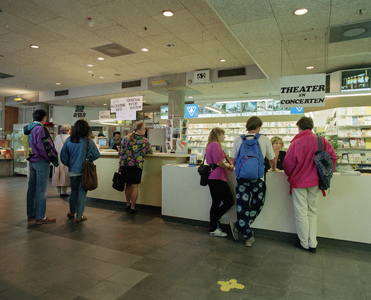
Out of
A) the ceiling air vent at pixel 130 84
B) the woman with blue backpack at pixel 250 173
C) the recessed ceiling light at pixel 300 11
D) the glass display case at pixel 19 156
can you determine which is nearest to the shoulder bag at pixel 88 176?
the woman with blue backpack at pixel 250 173

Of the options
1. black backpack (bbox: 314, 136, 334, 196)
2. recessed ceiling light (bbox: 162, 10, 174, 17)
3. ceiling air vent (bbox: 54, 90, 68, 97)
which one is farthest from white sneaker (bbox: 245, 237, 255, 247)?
ceiling air vent (bbox: 54, 90, 68, 97)

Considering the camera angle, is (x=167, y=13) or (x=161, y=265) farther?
(x=167, y=13)

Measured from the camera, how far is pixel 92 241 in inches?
133

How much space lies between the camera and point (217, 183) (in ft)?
11.8

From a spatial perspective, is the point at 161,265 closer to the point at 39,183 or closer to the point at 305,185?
the point at 305,185

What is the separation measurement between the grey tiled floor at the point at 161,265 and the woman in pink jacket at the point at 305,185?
0.73ft

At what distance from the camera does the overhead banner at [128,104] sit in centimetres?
680

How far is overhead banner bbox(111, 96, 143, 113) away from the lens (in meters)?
6.80

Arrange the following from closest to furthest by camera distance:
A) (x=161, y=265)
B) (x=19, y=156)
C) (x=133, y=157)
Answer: (x=161, y=265) < (x=133, y=157) < (x=19, y=156)

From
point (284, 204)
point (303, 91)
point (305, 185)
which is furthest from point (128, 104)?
point (305, 185)

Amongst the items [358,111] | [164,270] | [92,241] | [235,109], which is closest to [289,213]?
[164,270]

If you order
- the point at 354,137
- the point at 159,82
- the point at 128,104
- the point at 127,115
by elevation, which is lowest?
the point at 354,137

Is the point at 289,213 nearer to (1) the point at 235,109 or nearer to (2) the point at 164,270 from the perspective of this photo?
(2) the point at 164,270

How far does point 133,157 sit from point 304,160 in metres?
2.89
